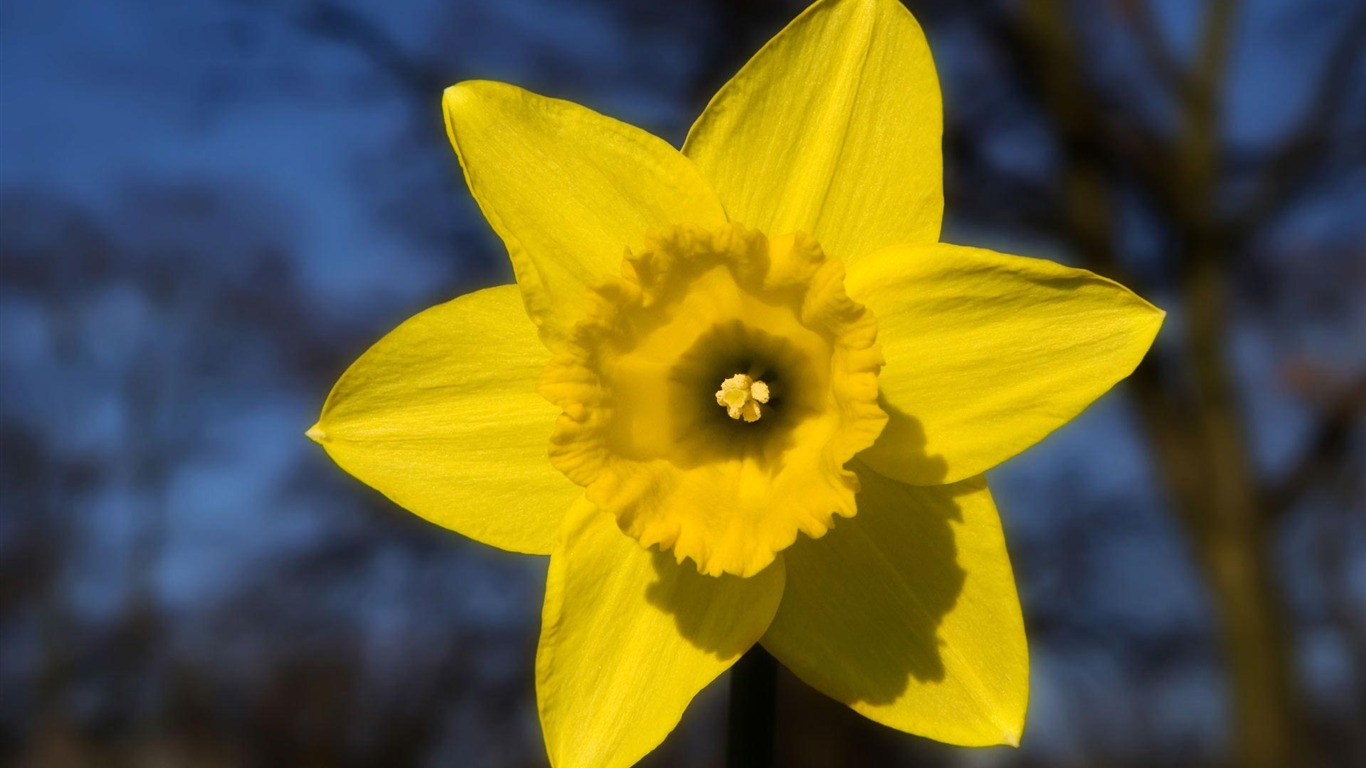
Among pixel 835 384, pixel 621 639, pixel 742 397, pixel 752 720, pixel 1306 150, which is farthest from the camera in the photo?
pixel 1306 150

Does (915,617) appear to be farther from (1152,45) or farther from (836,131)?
(1152,45)

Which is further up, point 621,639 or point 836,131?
point 836,131

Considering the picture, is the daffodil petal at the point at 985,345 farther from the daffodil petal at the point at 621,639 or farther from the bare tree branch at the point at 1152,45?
the bare tree branch at the point at 1152,45

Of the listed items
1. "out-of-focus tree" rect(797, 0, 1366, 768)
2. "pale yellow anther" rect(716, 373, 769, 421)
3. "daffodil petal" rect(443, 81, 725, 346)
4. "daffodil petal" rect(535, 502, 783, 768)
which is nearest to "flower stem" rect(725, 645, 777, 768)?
"daffodil petal" rect(535, 502, 783, 768)

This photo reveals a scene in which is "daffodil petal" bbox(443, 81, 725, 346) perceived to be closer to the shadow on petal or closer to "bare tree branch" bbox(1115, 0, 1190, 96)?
the shadow on petal

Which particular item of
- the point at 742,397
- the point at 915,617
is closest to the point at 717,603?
the point at 915,617

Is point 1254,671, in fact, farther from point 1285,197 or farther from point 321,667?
point 321,667

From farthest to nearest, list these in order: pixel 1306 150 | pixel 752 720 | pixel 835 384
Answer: pixel 1306 150, pixel 835 384, pixel 752 720

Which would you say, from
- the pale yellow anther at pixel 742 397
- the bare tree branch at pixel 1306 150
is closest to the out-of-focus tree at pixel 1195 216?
the bare tree branch at pixel 1306 150
